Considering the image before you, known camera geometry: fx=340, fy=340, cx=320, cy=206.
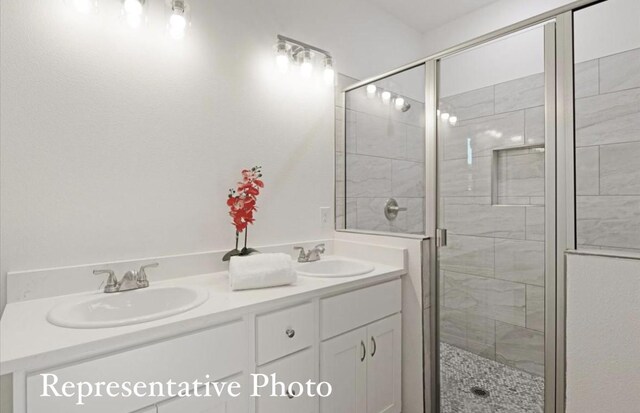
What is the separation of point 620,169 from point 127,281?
2021 millimetres

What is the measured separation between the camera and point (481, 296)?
171cm

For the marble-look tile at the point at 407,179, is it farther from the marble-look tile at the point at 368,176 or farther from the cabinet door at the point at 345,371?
the cabinet door at the point at 345,371

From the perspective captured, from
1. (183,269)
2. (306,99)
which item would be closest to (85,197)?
(183,269)

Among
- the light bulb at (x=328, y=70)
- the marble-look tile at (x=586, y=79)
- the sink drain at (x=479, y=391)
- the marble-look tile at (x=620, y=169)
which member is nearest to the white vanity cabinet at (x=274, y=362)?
the sink drain at (x=479, y=391)

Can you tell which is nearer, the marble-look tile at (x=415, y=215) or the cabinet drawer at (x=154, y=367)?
the cabinet drawer at (x=154, y=367)

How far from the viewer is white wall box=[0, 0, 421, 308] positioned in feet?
4.04

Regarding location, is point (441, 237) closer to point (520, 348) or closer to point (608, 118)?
point (520, 348)

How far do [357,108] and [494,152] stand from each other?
89 centimetres

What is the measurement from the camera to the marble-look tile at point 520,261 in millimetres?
1413

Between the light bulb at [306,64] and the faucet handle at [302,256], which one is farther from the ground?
the light bulb at [306,64]

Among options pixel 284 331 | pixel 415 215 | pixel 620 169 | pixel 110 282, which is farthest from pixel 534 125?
pixel 110 282

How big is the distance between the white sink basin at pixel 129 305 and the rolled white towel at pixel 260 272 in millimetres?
134

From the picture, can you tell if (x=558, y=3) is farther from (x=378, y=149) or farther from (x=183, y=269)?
(x=183, y=269)

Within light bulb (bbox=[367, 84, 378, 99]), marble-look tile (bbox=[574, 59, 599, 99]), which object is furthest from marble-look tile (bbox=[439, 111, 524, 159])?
light bulb (bbox=[367, 84, 378, 99])
